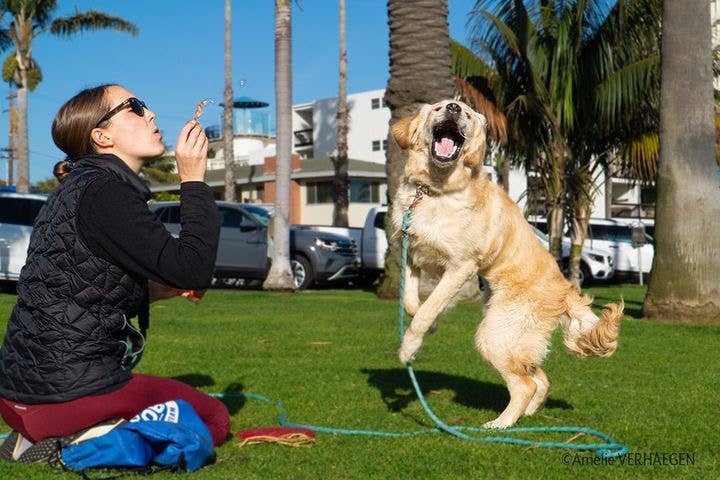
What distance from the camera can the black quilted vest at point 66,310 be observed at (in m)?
3.52

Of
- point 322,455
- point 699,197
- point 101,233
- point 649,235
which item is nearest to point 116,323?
point 101,233

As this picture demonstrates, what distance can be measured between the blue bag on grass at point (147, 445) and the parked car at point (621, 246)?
22314mm

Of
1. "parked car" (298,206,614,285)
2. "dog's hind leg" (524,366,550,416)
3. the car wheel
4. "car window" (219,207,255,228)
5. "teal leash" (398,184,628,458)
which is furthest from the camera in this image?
"parked car" (298,206,614,285)

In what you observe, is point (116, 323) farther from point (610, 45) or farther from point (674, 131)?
point (610, 45)

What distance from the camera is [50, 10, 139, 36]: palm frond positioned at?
91.4 ft

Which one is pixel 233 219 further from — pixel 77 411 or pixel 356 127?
pixel 356 127

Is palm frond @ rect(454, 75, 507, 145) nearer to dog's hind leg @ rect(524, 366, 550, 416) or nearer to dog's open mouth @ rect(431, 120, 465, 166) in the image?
dog's hind leg @ rect(524, 366, 550, 416)

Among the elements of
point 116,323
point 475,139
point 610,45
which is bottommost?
point 116,323

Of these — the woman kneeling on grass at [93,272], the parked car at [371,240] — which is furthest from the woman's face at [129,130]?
the parked car at [371,240]

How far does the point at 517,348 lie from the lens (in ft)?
15.8

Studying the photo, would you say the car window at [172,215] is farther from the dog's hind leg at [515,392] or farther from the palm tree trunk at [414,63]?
the dog's hind leg at [515,392]

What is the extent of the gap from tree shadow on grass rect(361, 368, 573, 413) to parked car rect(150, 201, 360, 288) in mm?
11614

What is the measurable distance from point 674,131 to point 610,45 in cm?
933

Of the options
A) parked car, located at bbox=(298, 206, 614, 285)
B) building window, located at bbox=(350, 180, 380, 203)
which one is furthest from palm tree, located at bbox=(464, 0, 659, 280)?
building window, located at bbox=(350, 180, 380, 203)
